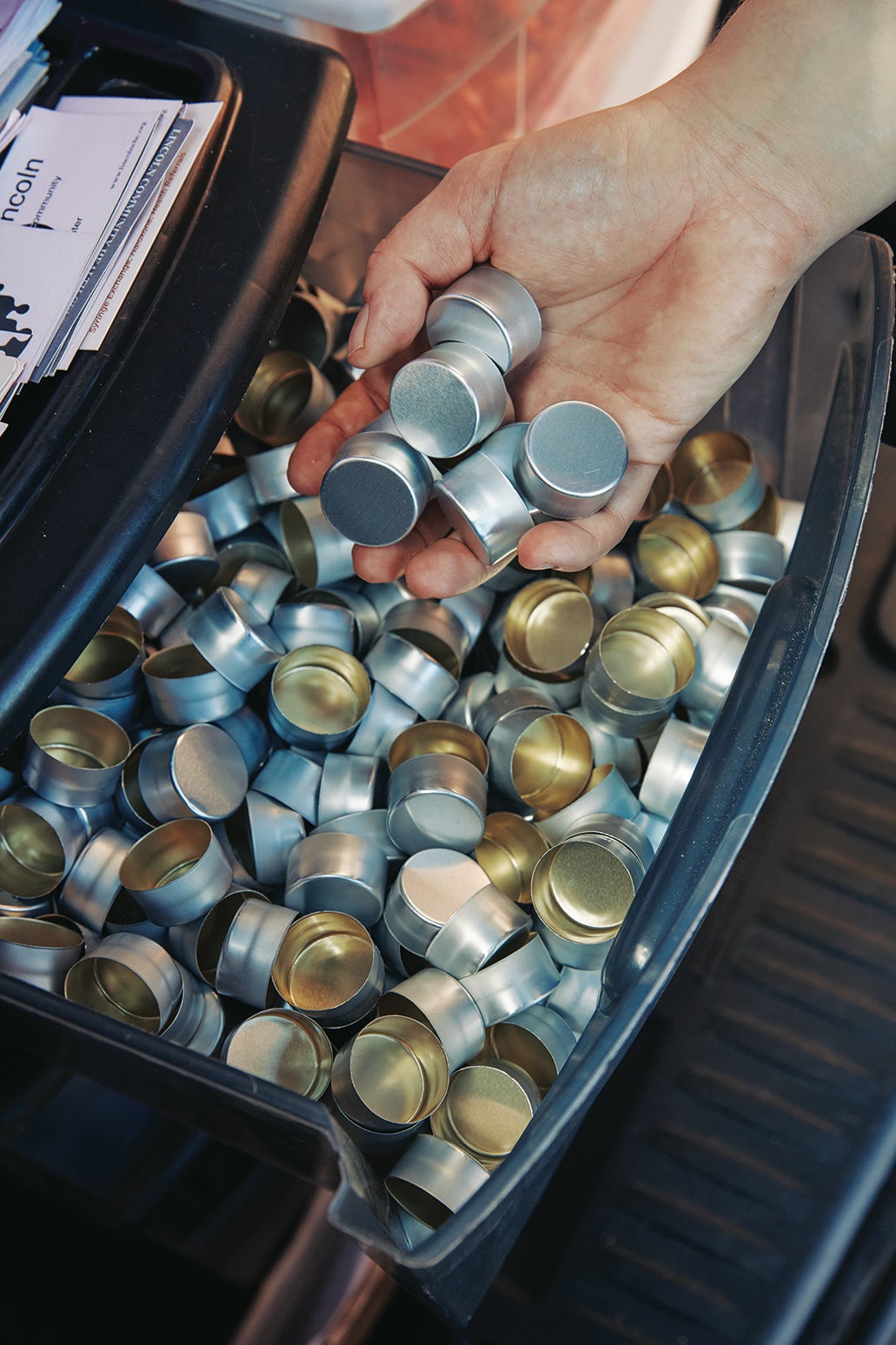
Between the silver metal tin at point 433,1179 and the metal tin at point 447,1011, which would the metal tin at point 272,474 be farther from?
the silver metal tin at point 433,1179

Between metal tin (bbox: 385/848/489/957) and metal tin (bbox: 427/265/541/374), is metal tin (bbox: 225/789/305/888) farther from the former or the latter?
metal tin (bbox: 427/265/541/374)

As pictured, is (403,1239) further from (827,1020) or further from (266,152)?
(266,152)

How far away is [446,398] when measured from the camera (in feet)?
2.88

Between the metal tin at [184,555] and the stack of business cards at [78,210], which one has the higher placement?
the stack of business cards at [78,210]

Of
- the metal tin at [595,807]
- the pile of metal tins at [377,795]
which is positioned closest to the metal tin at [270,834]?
the pile of metal tins at [377,795]

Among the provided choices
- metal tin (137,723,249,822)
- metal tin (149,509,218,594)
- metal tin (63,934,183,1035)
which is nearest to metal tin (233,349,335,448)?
metal tin (149,509,218,594)

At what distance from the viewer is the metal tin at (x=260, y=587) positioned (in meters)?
1.06

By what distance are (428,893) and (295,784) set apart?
0.18m

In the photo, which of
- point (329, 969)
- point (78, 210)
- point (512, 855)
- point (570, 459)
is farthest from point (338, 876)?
point (78, 210)

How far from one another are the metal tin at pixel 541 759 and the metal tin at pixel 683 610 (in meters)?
0.14

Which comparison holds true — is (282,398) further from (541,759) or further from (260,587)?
(541,759)

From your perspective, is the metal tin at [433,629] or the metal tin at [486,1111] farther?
the metal tin at [433,629]

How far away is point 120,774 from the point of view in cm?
99

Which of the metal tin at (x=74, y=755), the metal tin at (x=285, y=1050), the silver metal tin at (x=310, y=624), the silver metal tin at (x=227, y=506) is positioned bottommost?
the metal tin at (x=285, y=1050)
